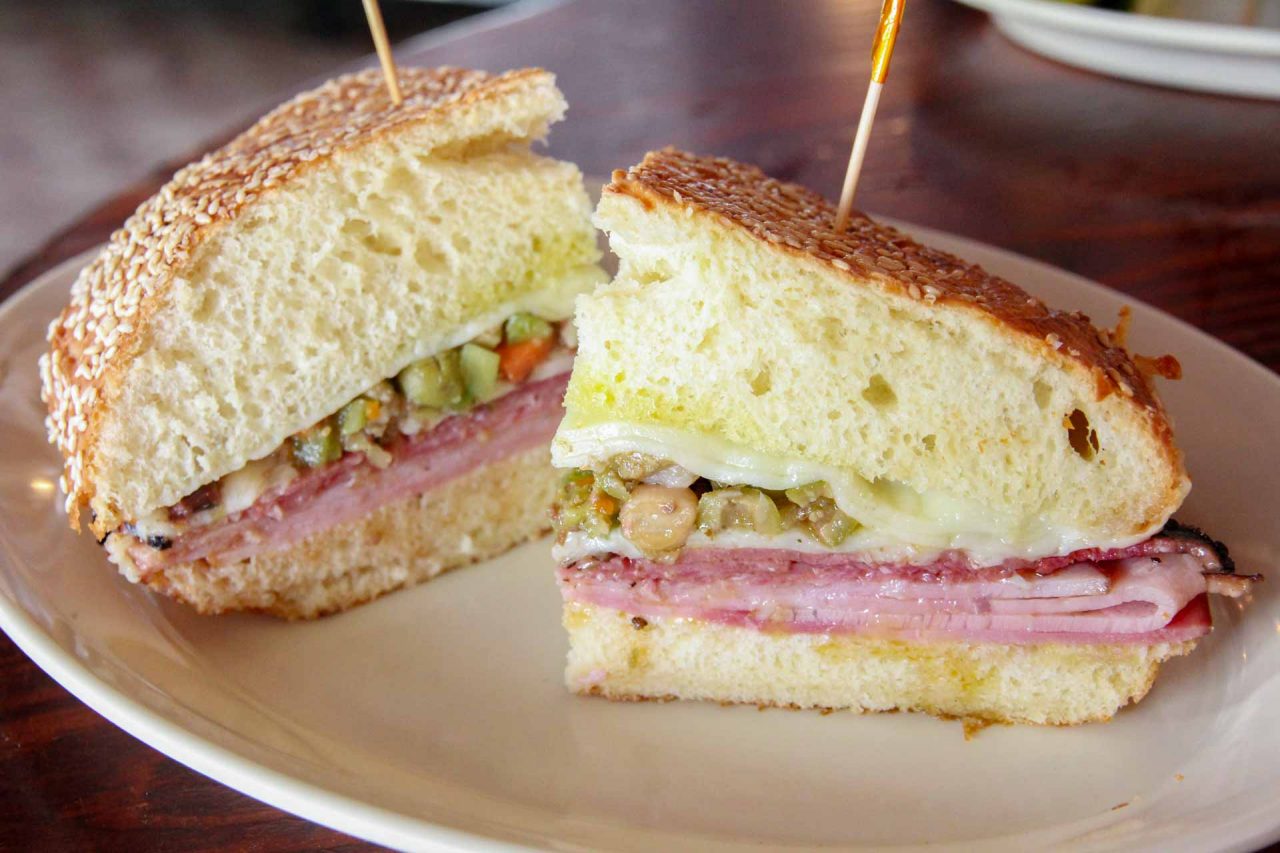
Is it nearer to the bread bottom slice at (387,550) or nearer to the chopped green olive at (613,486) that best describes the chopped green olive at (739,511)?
the chopped green olive at (613,486)

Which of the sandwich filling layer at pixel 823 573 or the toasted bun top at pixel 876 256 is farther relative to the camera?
the sandwich filling layer at pixel 823 573

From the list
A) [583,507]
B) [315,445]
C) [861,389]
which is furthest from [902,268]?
[315,445]

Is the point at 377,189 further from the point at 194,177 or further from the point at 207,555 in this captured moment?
the point at 207,555

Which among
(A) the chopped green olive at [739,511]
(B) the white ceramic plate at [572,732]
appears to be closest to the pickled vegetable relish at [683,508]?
(A) the chopped green olive at [739,511]

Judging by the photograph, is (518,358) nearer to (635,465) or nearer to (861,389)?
(635,465)

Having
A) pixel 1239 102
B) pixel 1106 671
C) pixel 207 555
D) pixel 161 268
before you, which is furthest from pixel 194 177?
pixel 1239 102

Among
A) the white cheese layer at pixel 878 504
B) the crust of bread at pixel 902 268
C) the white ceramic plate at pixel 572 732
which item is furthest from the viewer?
the white cheese layer at pixel 878 504

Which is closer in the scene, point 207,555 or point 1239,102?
point 207,555
